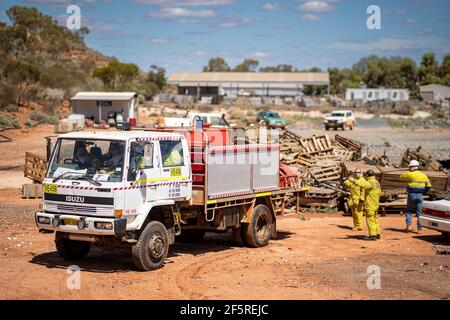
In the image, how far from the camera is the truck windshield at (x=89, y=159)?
41.1 feet

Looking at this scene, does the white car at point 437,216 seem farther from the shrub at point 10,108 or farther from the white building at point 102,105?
the shrub at point 10,108

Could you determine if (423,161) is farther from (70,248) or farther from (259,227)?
(70,248)

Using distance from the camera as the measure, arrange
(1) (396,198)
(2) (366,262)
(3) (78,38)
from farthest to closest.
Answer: (3) (78,38) < (1) (396,198) < (2) (366,262)

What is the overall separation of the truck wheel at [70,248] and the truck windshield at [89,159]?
4.30 ft

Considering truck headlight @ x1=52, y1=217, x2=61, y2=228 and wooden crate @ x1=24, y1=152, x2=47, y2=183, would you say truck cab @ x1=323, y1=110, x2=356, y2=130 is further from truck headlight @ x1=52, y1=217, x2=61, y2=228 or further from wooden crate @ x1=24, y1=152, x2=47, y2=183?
truck headlight @ x1=52, y1=217, x2=61, y2=228

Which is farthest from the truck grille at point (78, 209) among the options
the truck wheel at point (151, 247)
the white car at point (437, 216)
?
the white car at point (437, 216)

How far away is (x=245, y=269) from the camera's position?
13461 mm

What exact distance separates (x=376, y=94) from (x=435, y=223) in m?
104

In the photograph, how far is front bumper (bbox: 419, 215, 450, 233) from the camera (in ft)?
53.2

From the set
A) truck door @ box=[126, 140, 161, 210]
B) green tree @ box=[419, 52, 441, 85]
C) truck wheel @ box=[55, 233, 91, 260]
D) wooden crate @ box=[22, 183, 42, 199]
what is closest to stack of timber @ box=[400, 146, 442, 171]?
wooden crate @ box=[22, 183, 42, 199]

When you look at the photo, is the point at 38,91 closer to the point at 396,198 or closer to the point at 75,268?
the point at 396,198

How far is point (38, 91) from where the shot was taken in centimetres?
5625
